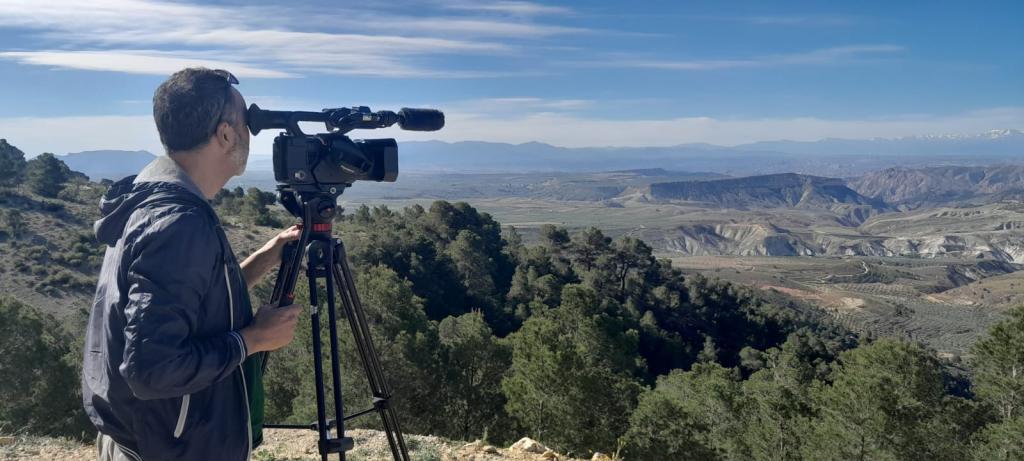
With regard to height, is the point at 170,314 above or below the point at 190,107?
below

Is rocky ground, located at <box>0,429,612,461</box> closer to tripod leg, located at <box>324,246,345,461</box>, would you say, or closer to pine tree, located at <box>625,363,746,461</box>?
tripod leg, located at <box>324,246,345,461</box>

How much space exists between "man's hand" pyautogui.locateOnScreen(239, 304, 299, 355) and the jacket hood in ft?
1.35

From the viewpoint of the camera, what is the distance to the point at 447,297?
2898cm

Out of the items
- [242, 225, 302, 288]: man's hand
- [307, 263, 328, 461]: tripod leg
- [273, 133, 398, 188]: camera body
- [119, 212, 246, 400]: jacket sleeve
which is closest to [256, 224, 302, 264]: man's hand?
[242, 225, 302, 288]: man's hand

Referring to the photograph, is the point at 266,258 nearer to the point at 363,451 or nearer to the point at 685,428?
the point at 363,451


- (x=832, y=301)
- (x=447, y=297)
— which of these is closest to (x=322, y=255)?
(x=447, y=297)

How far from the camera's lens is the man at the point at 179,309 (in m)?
1.85

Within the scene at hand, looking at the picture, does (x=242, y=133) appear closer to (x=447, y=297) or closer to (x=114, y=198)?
(x=114, y=198)

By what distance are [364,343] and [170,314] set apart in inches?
57.0

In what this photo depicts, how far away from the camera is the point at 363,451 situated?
A: 20.8ft

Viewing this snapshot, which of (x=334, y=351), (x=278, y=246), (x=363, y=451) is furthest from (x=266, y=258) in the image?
(x=363, y=451)

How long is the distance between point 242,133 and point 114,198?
0.48 metres

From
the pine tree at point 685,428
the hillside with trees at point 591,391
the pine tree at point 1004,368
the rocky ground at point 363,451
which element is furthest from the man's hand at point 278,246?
the pine tree at point 1004,368

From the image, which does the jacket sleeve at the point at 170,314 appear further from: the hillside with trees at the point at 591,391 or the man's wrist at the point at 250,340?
the hillside with trees at the point at 591,391
